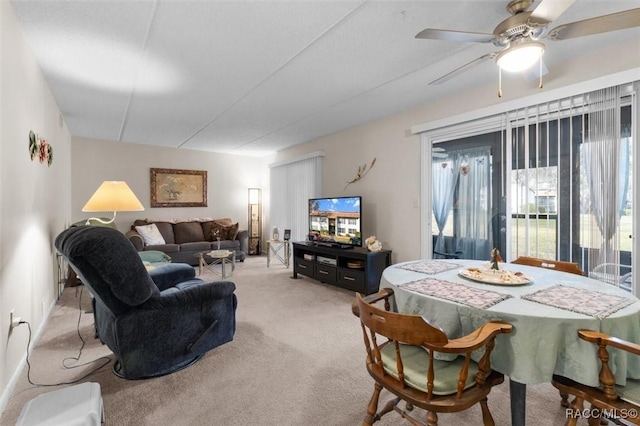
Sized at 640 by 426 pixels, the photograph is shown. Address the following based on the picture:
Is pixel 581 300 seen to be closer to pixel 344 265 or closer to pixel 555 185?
pixel 555 185

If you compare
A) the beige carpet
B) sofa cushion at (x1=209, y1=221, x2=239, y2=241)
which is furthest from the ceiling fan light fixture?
sofa cushion at (x1=209, y1=221, x2=239, y2=241)

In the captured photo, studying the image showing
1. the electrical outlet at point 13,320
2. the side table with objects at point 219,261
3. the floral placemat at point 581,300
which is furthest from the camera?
the side table with objects at point 219,261

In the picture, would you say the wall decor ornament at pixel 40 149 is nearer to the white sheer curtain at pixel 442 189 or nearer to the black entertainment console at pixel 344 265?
the black entertainment console at pixel 344 265

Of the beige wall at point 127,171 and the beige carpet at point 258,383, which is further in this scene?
the beige wall at point 127,171

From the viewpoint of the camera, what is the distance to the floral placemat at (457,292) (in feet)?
4.52

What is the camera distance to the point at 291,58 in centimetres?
255

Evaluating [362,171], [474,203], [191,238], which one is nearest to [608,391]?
[474,203]

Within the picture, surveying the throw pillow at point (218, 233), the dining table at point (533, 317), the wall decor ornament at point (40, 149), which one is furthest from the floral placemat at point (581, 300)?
the throw pillow at point (218, 233)

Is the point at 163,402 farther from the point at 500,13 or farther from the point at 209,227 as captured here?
the point at 209,227

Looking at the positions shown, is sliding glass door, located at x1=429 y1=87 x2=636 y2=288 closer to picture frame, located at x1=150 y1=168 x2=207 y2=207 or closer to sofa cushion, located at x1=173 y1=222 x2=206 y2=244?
sofa cushion, located at x1=173 y1=222 x2=206 y2=244

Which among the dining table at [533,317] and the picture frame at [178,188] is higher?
the picture frame at [178,188]

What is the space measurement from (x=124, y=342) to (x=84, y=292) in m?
2.85

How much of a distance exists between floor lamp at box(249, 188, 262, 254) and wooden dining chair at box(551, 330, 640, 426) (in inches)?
250

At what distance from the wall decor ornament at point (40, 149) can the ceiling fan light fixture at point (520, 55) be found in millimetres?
3399
